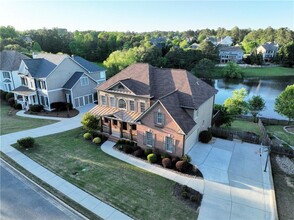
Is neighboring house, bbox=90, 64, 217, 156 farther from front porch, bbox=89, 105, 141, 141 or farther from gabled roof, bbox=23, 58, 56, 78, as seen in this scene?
gabled roof, bbox=23, 58, 56, 78

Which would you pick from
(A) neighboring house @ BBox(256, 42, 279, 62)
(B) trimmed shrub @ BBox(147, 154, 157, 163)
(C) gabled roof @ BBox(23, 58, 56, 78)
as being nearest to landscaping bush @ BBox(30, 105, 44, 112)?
(C) gabled roof @ BBox(23, 58, 56, 78)

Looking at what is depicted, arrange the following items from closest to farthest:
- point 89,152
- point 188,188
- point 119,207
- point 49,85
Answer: point 119,207 → point 188,188 → point 89,152 → point 49,85

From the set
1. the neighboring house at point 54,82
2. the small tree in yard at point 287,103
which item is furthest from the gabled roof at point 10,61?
the small tree in yard at point 287,103

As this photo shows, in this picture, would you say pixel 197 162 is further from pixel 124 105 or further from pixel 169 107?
pixel 124 105

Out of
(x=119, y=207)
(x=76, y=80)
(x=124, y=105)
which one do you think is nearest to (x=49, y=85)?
(x=76, y=80)

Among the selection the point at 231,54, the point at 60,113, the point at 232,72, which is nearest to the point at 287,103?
the point at 60,113

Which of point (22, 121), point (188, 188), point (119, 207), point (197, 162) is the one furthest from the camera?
point (22, 121)
